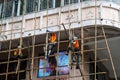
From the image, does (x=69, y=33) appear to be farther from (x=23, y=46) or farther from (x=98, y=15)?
(x=23, y=46)

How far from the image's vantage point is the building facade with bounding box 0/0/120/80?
383 inches

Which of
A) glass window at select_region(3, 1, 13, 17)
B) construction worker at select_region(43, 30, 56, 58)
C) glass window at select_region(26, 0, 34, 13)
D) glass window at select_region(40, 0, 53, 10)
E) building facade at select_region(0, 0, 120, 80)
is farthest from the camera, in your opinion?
glass window at select_region(3, 1, 13, 17)

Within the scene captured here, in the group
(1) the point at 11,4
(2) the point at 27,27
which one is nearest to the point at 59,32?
(2) the point at 27,27

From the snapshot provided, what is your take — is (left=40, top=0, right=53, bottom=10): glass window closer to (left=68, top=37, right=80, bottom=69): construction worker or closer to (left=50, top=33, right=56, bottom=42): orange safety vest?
(left=50, top=33, right=56, bottom=42): orange safety vest

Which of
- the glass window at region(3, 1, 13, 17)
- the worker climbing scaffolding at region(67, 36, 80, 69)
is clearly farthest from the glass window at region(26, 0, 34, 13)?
the worker climbing scaffolding at region(67, 36, 80, 69)

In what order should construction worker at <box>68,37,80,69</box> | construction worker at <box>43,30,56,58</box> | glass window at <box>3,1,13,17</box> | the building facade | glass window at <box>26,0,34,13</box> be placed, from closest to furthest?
construction worker at <box>68,37,80,69</box> → the building facade → construction worker at <box>43,30,56,58</box> → glass window at <box>26,0,34,13</box> → glass window at <box>3,1,13,17</box>

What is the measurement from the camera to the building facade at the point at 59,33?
31.9 ft

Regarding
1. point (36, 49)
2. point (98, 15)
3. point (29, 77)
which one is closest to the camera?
point (98, 15)

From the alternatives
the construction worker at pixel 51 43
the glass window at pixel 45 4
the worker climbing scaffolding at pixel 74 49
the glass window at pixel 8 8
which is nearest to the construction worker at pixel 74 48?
the worker climbing scaffolding at pixel 74 49

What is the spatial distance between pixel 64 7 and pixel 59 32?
30.9 inches

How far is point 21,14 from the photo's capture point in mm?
11062

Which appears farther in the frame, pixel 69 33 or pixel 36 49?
pixel 36 49

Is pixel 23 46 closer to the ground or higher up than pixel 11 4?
closer to the ground

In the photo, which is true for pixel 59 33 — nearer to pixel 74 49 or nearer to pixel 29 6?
pixel 74 49
